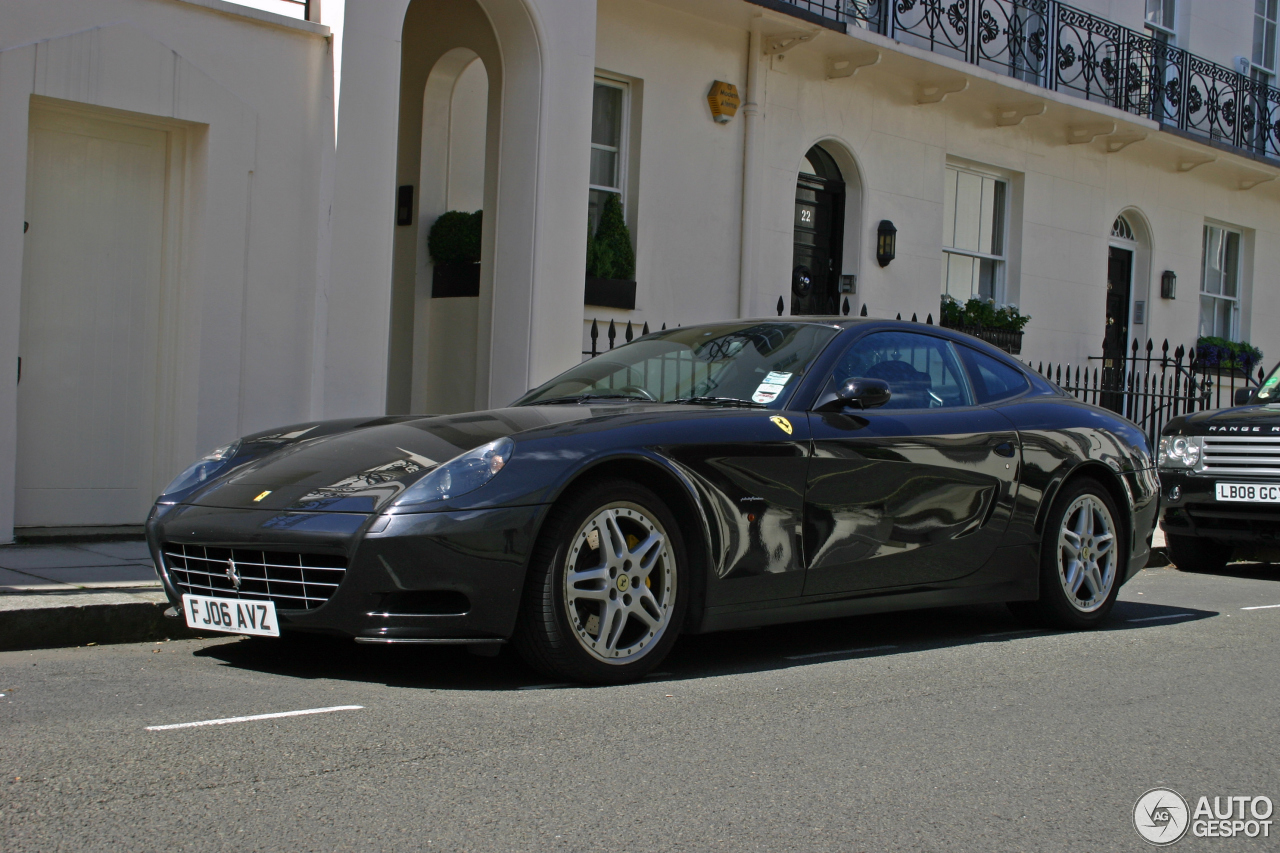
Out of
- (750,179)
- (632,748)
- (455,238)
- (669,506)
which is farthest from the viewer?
(750,179)

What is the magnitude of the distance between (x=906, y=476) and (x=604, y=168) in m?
7.05

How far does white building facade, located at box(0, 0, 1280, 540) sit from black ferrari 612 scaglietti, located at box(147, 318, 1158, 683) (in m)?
3.23

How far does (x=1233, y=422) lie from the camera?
954cm

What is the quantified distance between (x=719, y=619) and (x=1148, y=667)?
1939 mm

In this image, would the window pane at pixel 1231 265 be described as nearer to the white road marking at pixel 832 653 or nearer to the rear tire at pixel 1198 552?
the rear tire at pixel 1198 552

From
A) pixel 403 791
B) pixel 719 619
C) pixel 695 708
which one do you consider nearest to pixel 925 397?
pixel 719 619

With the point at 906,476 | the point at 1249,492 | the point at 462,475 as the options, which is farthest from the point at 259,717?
the point at 1249,492

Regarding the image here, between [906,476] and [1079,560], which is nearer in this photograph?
[906,476]

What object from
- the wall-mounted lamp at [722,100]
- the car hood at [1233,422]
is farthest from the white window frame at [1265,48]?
the car hood at [1233,422]

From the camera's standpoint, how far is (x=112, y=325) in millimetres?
8250

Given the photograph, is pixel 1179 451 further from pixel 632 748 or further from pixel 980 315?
pixel 632 748

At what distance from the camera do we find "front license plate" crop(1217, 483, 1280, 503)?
9.11 m

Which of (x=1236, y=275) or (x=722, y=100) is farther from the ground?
(x=722, y=100)

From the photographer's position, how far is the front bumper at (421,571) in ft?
14.1
